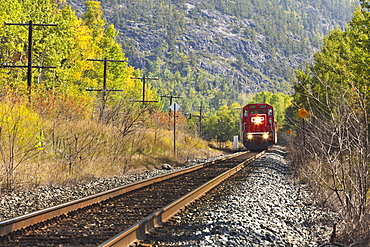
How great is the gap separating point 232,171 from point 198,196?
25.8 feet

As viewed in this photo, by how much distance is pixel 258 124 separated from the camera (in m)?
38.8

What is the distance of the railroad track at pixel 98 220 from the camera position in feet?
20.3

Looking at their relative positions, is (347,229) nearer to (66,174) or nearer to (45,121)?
(66,174)

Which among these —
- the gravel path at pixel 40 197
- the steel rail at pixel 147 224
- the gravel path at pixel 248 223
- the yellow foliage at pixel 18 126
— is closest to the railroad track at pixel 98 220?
the steel rail at pixel 147 224

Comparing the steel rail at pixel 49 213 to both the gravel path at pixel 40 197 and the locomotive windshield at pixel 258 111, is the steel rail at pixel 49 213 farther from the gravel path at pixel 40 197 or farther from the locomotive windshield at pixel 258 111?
the locomotive windshield at pixel 258 111

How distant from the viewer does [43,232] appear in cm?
680

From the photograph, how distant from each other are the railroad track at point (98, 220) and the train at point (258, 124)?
2736 cm

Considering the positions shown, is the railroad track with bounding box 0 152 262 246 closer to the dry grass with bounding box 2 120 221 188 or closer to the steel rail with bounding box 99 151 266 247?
the steel rail with bounding box 99 151 266 247

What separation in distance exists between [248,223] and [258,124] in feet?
103

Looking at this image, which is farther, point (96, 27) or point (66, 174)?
point (96, 27)

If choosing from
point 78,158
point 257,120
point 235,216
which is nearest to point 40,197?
point 235,216

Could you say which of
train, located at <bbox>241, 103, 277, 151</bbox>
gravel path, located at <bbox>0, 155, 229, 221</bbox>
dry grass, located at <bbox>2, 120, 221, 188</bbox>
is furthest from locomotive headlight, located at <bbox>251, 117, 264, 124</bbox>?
gravel path, located at <bbox>0, 155, 229, 221</bbox>

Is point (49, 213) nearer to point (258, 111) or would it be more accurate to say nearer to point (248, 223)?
point (248, 223)

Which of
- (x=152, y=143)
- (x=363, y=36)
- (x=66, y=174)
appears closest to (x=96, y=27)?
(x=152, y=143)
